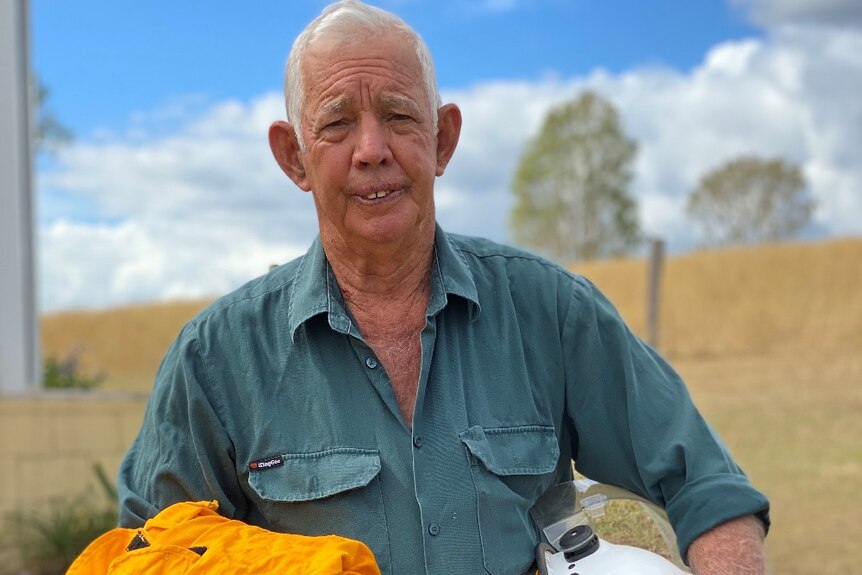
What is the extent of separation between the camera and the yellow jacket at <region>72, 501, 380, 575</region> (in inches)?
69.8

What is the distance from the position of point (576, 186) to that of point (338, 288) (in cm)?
2688

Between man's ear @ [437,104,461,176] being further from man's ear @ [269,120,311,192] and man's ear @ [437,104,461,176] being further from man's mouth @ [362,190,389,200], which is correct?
man's ear @ [269,120,311,192]

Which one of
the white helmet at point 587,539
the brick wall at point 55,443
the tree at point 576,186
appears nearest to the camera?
the white helmet at point 587,539

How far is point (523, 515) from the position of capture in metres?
2.06

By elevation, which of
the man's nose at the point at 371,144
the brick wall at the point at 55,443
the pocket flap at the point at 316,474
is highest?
the man's nose at the point at 371,144

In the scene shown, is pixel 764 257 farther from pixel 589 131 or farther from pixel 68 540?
pixel 68 540

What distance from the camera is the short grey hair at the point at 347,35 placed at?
79.8 inches

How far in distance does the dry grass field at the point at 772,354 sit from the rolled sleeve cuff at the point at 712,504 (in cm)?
511

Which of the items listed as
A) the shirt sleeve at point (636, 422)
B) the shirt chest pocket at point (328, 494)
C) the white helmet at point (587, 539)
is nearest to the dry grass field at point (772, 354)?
the white helmet at point (587, 539)

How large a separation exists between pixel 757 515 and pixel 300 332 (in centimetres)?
95

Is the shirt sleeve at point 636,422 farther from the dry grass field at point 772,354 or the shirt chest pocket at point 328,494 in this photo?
the dry grass field at point 772,354

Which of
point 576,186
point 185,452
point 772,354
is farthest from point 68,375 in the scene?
point 576,186

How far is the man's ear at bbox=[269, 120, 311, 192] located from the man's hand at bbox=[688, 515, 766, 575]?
1.04 metres

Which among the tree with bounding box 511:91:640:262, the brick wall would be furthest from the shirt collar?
A: the tree with bounding box 511:91:640:262
